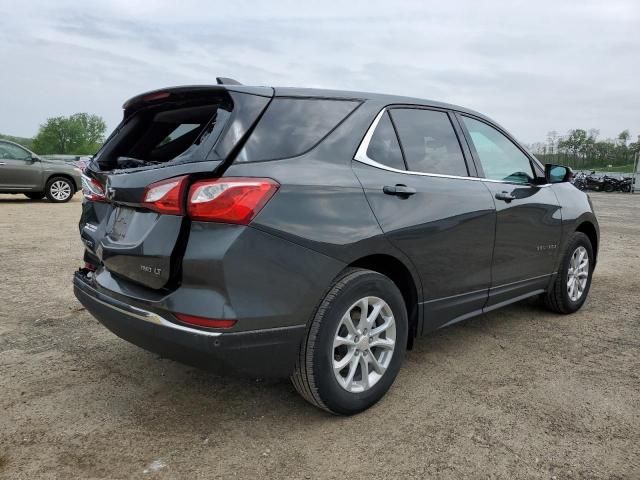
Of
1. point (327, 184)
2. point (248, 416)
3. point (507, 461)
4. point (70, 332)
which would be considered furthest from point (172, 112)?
point (507, 461)

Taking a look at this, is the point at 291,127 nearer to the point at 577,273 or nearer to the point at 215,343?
the point at 215,343

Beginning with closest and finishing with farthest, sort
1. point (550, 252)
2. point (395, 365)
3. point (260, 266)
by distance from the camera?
1. point (260, 266)
2. point (395, 365)
3. point (550, 252)

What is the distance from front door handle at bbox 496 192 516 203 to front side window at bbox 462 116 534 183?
131 millimetres

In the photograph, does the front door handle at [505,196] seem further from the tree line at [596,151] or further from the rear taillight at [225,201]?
the tree line at [596,151]

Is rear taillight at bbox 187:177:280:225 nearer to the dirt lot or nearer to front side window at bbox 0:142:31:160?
the dirt lot

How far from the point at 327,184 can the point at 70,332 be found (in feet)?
8.38

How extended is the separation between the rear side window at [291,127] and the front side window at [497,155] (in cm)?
129

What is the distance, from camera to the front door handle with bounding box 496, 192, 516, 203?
3.64 m

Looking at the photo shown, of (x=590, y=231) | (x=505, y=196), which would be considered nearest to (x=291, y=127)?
(x=505, y=196)

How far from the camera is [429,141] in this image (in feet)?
10.9

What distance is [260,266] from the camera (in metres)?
2.31

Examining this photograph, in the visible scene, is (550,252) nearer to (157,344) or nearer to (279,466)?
(279,466)

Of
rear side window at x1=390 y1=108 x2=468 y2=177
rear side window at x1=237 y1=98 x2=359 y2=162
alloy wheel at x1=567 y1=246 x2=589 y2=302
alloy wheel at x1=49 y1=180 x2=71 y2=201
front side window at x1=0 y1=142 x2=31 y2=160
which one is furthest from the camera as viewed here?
alloy wheel at x1=49 y1=180 x2=71 y2=201

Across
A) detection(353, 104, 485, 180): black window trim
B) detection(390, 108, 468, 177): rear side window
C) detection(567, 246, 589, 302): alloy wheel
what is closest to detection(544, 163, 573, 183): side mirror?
detection(567, 246, 589, 302): alloy wheel
